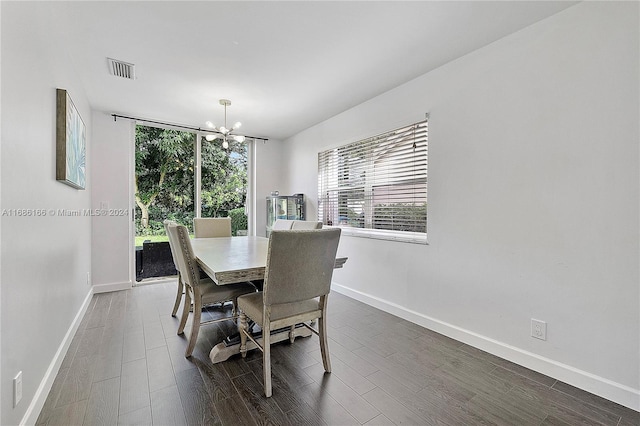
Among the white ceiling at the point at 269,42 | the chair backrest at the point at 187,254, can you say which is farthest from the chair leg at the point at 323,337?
the white ceiling at the point at 269,42

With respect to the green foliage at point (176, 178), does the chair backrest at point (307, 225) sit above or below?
below

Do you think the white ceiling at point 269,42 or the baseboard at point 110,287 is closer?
the white ceiling at point 269,42

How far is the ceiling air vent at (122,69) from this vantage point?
2.54 meters

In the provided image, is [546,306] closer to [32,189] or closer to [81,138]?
[32,189]

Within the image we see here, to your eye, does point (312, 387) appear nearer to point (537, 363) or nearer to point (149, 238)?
point (537, 363)

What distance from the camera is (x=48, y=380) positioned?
1714 mm

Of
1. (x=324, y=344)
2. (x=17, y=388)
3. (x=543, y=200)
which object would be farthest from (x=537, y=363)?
(x=17, y=388)

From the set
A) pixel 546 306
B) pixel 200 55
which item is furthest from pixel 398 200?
pixel 200 55

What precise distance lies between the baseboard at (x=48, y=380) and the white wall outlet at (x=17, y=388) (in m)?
0.14

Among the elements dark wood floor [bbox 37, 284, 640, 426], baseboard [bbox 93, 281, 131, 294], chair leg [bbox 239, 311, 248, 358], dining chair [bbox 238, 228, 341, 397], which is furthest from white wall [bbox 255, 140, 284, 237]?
dining chair [bbox 238, 228, 341, 397]

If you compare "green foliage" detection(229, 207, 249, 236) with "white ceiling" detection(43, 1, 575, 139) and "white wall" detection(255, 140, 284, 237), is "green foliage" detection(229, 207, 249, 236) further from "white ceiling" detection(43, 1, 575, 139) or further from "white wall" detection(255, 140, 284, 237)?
"white ceiling" detection(43, 1, 575, 139)

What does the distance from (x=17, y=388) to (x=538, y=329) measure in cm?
302

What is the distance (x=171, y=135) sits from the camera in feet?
14.7

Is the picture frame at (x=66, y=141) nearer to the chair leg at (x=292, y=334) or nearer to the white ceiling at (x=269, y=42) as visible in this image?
the white ceiling at (x=269, y=42)
